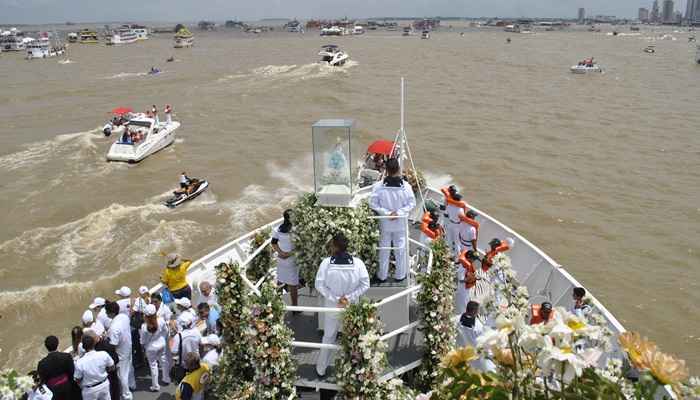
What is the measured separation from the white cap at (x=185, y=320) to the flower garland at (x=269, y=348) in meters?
2.03

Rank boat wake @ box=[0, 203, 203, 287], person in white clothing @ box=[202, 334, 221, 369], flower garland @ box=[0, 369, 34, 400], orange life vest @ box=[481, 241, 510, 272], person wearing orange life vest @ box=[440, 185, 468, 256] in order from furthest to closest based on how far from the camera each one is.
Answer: boat wake @ box=[0, 203, 203, 287], person wearing orange life vest @ box=[440, 185, 468, 256], orange life vest @ box=[481, 241, 510, 272], person in white clothing @ box=[202, 334, 221, 369], flower garland @ box=[0, 369, 34, 400]

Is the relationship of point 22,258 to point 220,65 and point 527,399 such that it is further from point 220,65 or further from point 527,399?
point 220,65

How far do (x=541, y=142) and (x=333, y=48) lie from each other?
146 ft

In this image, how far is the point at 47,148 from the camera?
1142 inches

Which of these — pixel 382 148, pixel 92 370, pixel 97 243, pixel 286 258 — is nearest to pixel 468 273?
pixel 286 258

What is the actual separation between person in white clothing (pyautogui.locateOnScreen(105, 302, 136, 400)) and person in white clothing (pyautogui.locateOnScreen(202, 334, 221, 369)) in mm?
992

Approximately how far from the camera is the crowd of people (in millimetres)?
5746

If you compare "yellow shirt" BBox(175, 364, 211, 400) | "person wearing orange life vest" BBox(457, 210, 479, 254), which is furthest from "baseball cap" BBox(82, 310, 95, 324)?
"person wearing orange life vest" BBox(457, 210, 479, 254)

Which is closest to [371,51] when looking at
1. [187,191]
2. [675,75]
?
[675,75]

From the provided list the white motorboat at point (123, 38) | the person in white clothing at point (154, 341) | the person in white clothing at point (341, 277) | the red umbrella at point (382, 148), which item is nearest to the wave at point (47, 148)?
the red umbrella at point (382, 148)

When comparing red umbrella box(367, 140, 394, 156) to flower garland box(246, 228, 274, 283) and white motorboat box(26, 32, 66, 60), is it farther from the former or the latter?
white motorboat box(26, 32, 66, 60)

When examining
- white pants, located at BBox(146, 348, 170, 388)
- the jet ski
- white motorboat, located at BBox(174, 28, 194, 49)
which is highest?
white motorboat, located at BBox(174, 28, 194, 49)

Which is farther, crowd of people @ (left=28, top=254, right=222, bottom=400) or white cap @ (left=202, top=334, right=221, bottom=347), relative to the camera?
white cap @ (left=202, top=334, right=221, bottom=347)

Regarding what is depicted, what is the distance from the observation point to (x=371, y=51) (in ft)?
263
